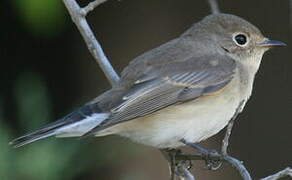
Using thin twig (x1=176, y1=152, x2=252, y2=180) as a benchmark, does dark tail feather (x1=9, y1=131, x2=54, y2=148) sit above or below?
above

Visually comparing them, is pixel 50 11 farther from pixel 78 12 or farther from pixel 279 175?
pixel 279 175

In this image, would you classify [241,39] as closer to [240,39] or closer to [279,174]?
[240,39]

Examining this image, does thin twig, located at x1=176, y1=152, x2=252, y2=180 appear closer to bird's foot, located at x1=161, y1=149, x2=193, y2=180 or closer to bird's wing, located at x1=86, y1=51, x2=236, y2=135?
bird's foot, located at x1=161, y1=149, x2=193, y2=180

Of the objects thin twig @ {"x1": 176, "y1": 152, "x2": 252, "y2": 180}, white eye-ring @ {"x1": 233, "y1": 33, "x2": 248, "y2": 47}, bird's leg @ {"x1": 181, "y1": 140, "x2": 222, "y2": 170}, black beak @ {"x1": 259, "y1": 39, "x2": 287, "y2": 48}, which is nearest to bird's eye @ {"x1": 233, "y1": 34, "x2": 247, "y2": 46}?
white eye-ring @ {"x1": 233, "y1": 33, "x2": 248, "y2": 47}

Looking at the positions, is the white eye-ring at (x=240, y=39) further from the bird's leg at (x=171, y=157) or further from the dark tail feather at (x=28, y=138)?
the dark tail feather at (x=28, y=138)

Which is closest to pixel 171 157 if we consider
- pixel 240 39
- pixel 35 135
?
pixel 35 135

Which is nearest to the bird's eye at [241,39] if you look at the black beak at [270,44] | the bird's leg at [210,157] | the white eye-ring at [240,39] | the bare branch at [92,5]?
the white eye-ring at [240,39]

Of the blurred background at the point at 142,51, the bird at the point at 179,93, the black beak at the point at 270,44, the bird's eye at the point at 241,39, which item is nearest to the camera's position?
the bird at the point at 179,93
